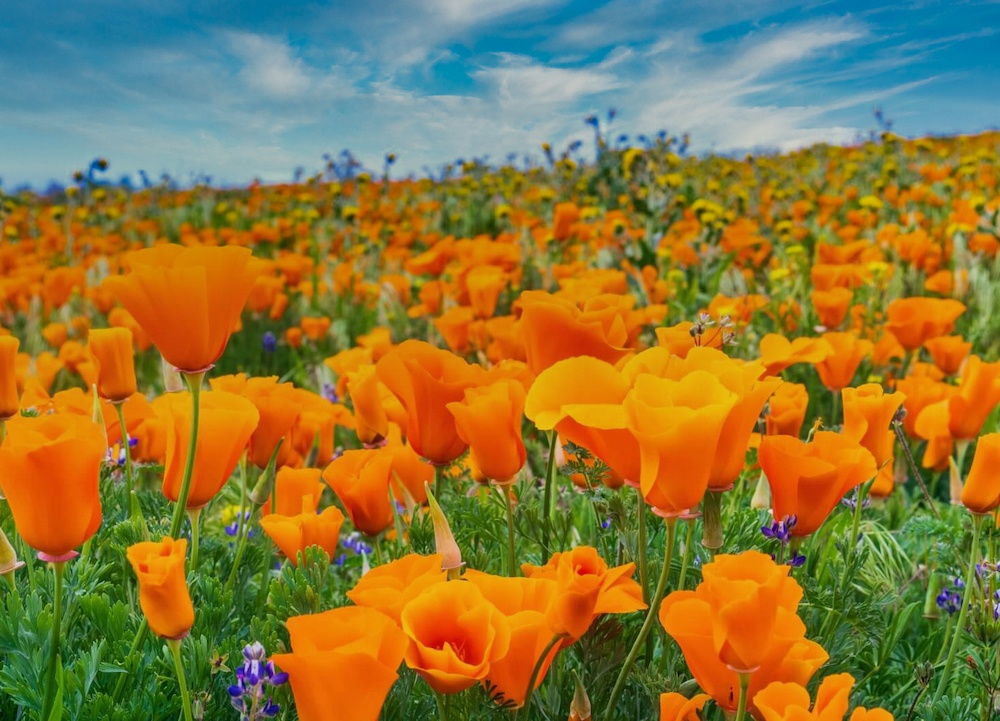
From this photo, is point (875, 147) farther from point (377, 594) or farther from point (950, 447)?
point (377, 594)

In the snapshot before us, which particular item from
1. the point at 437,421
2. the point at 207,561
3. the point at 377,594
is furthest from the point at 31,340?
the point at 377,594

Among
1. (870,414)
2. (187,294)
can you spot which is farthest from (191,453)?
(870,414)

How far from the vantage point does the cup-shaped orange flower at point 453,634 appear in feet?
2.59

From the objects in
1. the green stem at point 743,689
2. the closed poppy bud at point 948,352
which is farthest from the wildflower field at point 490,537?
the closed poppy bud at point 948,352

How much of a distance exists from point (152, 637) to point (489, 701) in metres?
0.53

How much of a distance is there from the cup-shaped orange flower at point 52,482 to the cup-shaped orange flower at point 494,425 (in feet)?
1.36

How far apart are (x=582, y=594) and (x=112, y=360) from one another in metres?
1.01

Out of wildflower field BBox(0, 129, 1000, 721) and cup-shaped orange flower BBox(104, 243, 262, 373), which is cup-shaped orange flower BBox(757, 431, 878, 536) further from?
cup-shaped orange flower BBox(104, 243, 262, 373)

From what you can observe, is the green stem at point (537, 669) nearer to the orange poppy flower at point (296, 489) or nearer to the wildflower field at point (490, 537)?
the wildflower field at point (490, 537)

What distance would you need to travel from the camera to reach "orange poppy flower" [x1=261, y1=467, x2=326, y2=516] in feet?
4.36

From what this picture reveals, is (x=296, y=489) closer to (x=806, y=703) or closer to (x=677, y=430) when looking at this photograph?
(x=677, y=430)

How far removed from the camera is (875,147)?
9.01 metres

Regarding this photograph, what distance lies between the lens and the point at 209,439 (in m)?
1.12

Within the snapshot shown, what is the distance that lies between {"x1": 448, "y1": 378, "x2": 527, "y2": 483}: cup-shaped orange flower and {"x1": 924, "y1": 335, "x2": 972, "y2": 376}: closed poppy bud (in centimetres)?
193
